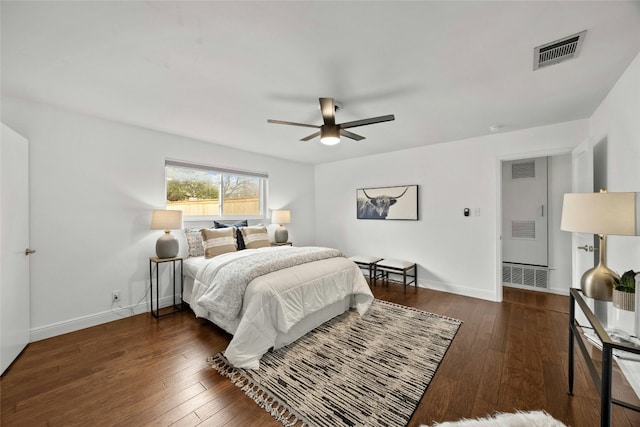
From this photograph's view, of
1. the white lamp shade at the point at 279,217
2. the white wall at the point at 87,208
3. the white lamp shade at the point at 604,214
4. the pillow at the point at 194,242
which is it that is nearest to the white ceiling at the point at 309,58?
the white wall at the point at 87,208

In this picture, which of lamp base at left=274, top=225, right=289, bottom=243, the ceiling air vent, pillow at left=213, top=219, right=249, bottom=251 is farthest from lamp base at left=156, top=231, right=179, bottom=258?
the ceiling air vent

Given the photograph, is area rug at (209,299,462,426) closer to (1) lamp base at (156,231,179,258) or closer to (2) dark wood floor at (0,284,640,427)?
(2) dark wood floor at (0,284,640,427)

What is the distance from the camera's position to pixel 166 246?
10.3 feet

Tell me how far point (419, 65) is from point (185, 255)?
11.8 ft

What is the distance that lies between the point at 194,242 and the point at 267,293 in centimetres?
184

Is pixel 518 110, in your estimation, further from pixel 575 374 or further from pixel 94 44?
pixel 94 44

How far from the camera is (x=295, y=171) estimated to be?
537 cm

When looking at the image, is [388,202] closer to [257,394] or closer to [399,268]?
[399,268]

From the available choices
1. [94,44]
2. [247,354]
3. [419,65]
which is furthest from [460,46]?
[247,354]

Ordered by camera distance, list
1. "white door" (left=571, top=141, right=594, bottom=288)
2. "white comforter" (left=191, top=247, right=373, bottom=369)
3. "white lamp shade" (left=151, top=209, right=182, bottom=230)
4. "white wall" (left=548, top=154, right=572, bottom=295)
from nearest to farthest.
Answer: "white comforter" (left=191, top=247, right=373, bottom=369) → "white door" (left=571, top=141, right=594, bottom=288) → "white lamp shade" (left=151, top=209, right=182, bottom=230) → "white wall" (left=548, top=154, right=572, bottom=295)

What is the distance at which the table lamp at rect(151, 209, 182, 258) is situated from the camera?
10.2 ft

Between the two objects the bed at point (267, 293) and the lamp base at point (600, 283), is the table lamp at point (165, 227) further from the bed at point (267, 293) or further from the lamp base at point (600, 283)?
the lamp base at point (600, 283)

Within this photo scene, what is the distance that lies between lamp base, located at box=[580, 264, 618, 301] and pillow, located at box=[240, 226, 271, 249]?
11.2 feet

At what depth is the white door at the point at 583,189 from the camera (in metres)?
2.51
